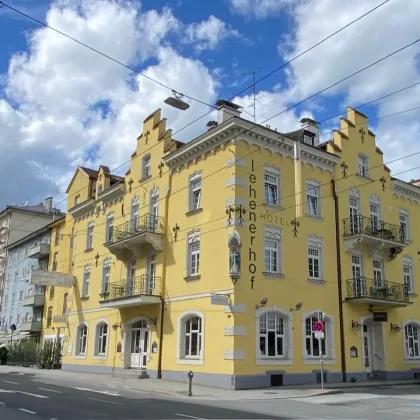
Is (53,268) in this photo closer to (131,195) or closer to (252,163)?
(131,195)

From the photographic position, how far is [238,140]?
23484mm

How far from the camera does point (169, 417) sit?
12.0 m

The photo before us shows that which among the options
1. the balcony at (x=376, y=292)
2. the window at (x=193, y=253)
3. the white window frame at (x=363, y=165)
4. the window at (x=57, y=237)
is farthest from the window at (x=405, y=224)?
the window at (x=57, y=237)

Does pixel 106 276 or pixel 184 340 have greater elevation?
pixel 106 276

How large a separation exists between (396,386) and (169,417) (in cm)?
1541

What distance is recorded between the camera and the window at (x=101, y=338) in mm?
31131

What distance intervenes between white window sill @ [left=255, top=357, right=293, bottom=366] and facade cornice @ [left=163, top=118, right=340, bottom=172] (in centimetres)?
961

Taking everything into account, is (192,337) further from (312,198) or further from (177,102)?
(177,102)

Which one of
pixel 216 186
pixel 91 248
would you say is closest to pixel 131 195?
pixel 91 248

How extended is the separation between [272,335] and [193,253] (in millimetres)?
5435

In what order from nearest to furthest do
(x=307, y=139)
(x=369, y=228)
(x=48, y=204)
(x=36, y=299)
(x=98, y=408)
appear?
(x=98, y=408) < (x=369, y=228) < (x=307, y=139) < (x=36, y=299) < (x=48, y=204)

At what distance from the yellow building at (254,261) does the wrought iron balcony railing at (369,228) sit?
7 cm

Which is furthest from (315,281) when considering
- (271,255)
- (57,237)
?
(57,237)

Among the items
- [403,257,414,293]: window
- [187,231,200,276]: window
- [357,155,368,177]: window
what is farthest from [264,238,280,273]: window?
[403,257,414,293]: window
